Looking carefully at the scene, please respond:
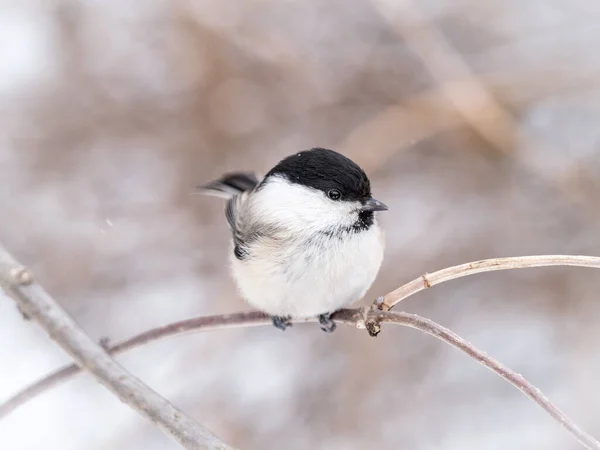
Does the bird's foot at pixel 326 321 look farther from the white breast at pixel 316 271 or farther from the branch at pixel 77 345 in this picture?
the branch at pixel 77 345

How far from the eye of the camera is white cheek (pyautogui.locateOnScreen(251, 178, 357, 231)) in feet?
5.41

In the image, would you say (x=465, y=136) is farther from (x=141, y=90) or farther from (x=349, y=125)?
(x=141, y=90)

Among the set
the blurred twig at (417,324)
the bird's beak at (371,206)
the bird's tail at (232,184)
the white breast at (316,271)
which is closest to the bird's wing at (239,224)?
the bird's tail at (232,184)

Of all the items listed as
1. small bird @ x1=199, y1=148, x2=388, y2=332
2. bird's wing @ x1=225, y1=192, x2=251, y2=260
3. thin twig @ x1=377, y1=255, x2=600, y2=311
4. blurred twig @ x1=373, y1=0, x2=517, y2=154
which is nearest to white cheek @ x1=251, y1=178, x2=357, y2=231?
Result: small bird @ x1=199, y1=148, x2=388, y2=332

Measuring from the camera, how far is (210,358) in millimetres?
3143

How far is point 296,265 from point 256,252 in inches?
7.1

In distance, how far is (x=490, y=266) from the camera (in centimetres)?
110

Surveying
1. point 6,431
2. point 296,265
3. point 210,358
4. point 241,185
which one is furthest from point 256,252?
point 6,431

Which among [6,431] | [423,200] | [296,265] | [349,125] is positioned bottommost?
[296,265]

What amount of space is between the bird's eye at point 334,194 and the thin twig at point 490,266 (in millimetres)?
437

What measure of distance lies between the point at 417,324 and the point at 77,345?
66cm

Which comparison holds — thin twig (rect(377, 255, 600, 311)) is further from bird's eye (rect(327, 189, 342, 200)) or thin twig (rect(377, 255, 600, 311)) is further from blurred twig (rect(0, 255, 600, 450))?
bird's eye (rect(327, 189, 342, 200))

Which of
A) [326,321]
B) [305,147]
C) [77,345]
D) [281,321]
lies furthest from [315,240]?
[305,147]

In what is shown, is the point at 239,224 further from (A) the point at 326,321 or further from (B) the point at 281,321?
(A) the point at 326,321
